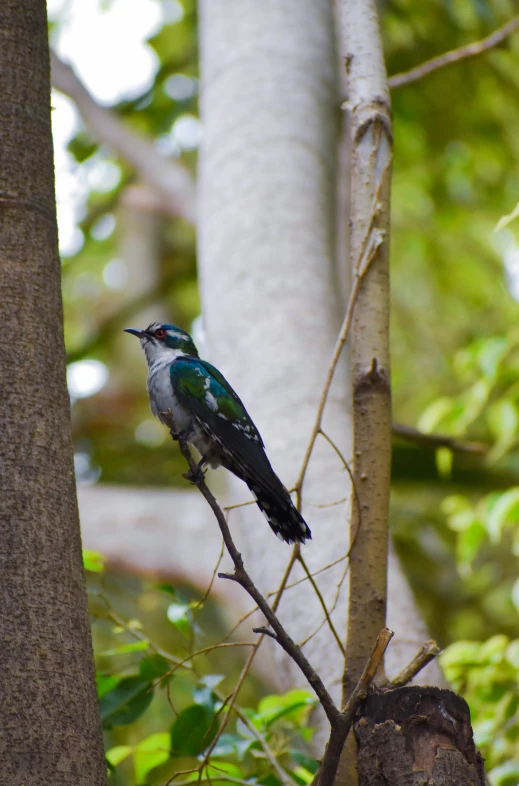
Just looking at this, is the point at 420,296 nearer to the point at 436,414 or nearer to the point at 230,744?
the point at 436,414

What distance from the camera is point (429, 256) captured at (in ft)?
24.0

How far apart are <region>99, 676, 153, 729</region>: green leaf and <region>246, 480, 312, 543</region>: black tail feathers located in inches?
25.7

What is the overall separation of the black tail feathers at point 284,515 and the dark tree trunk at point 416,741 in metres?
0.42

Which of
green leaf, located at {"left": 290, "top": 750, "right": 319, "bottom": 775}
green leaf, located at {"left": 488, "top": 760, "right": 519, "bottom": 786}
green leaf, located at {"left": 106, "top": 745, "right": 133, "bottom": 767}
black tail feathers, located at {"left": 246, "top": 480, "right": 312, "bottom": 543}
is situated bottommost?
green leaf, located at {"left": 488, "top": 760, "right": 519, "bottom": 786}

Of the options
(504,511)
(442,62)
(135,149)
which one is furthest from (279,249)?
(135,149)

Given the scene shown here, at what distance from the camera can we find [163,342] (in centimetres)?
261

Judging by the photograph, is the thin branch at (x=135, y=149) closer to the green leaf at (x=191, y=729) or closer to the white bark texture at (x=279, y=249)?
the white bark texture at (x=279, y=249)

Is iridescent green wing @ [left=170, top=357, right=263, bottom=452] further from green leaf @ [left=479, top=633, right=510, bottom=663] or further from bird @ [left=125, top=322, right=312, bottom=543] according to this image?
green leaf @ [left=479, top=633, right=510, bottom=663]

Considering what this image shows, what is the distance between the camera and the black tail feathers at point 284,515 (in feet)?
5.99

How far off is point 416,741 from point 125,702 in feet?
3.25

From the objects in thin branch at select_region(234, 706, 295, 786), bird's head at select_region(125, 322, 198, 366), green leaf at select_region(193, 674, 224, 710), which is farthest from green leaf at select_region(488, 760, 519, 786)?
bird's head at select_region(125, 322, 198, 366)

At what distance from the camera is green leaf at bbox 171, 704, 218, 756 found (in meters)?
2.13

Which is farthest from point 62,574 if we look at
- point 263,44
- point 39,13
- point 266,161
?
point 263,44

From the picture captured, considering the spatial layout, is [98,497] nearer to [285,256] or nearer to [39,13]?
[285,256]
